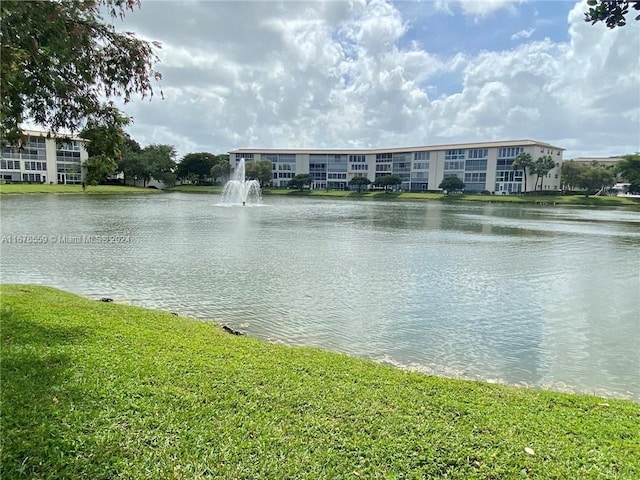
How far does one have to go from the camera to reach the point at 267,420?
183 inches

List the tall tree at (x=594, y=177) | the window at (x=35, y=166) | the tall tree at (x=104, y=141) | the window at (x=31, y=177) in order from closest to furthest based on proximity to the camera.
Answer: the tall tree at (x=104, y=141), the tall tree at (x=594, y=177), the window at (x=31, y=177), the window at (x=35, y=166)

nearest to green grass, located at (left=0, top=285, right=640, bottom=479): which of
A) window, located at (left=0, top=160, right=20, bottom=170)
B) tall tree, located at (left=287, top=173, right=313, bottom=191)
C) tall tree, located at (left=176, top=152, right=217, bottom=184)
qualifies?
window, located at (left=0, top=160, right=20, bottom=170)

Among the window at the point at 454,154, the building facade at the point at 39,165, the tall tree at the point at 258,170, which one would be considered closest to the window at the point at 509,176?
the window at the point at 454,154

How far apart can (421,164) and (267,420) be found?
117545mm

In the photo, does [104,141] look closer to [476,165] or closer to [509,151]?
[509,151]

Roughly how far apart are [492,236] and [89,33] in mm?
27507

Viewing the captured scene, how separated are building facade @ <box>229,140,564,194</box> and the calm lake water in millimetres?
77773

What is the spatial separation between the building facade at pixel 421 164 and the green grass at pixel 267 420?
330ft

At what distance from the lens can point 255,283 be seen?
46.5 ft

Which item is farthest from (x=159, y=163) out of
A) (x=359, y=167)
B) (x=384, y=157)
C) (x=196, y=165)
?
(x=384, y=157)

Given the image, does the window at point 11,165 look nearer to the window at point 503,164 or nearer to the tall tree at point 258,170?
the tall tree at point 258,170

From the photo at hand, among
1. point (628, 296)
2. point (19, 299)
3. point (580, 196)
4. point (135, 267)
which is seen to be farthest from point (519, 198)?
point (19, 299)

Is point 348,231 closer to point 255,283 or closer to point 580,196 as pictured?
point 255,283

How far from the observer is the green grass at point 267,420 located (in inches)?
154
